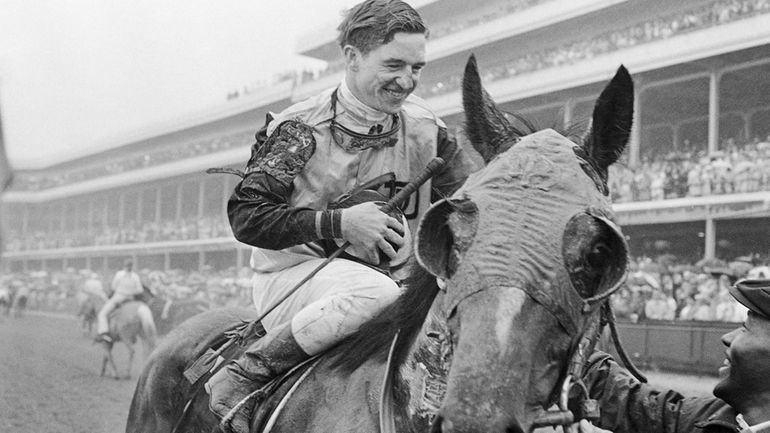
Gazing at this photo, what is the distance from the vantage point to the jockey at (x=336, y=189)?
8.08 feet

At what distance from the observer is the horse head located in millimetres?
1597

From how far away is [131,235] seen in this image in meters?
36.7

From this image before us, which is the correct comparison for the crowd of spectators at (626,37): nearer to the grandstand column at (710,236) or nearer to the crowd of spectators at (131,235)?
the grandstand column at (710,236)

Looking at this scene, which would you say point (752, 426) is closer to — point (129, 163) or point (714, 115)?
point (714, 115)

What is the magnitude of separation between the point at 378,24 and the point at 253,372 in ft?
3.44

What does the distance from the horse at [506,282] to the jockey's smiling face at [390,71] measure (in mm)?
729

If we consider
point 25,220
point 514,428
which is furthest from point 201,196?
point 514,428

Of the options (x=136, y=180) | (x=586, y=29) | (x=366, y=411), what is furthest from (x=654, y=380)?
(x=136, y=180)

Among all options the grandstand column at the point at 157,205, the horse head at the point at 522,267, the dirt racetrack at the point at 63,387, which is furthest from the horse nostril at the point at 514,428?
the grandstand column at the point at 157,205

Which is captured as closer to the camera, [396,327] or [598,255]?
[598,255]

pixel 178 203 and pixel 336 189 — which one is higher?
pixel 178 203

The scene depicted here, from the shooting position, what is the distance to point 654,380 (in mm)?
10859

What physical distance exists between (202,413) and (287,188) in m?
0.88

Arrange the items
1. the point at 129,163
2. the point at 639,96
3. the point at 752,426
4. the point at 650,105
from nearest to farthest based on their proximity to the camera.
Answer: the point at 752,426, the point at 639,96, the point at 650,105, the point at 129,163
